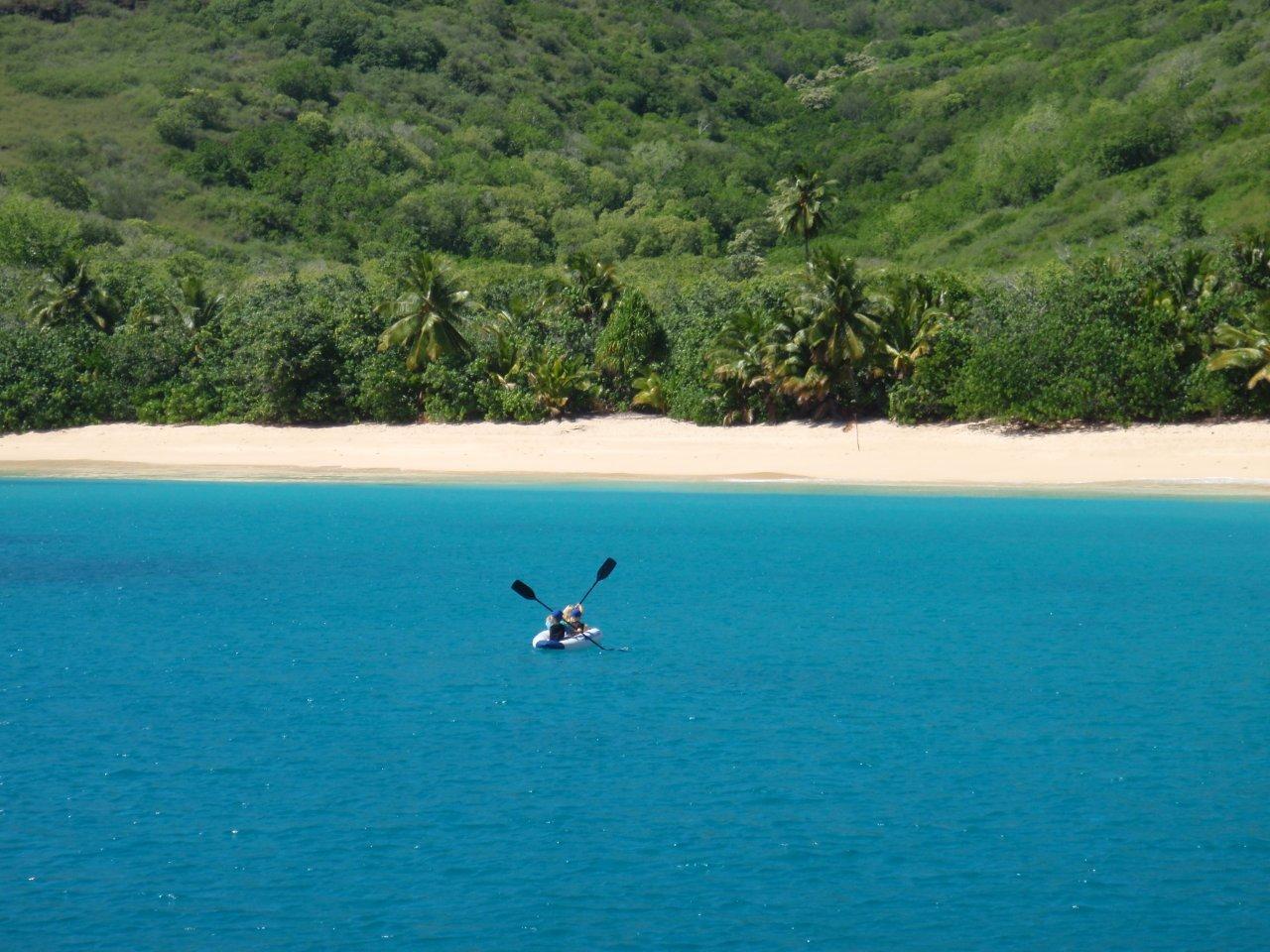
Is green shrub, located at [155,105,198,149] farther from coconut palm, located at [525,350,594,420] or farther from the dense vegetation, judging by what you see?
coconut palm, located at [525,350,594,420]

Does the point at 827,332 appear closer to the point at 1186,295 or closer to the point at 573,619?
the point at 1186,295

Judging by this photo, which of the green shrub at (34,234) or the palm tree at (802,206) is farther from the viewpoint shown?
the green shrub at (34,234)

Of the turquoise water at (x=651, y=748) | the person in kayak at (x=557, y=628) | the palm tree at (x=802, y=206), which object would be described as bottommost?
the turquoise water at (x=651, y=748)

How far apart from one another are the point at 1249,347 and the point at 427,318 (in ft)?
80.6

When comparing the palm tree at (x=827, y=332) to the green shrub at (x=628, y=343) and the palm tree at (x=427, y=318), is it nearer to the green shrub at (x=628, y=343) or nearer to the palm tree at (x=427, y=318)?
the green shrub at (x=628, y=343)

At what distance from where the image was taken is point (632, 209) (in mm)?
97875

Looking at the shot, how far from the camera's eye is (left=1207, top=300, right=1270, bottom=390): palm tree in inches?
1455

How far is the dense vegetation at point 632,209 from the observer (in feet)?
139

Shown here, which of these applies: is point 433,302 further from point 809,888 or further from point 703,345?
point 809,888

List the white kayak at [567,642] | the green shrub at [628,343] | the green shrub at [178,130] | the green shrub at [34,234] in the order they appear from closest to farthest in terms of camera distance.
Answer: the white kayak at [567,642]
the green shrub at [628,343]
the green shrub at [34,234]
the green shrub at [178,130]

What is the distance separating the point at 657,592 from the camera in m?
24.8

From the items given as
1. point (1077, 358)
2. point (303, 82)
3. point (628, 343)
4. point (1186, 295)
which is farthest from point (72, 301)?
point (303, 82)

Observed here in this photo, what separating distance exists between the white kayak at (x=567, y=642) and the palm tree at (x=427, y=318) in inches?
1117

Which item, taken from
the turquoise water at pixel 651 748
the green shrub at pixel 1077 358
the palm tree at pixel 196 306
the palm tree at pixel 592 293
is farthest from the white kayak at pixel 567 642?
the palm tree at pixel 196 306
